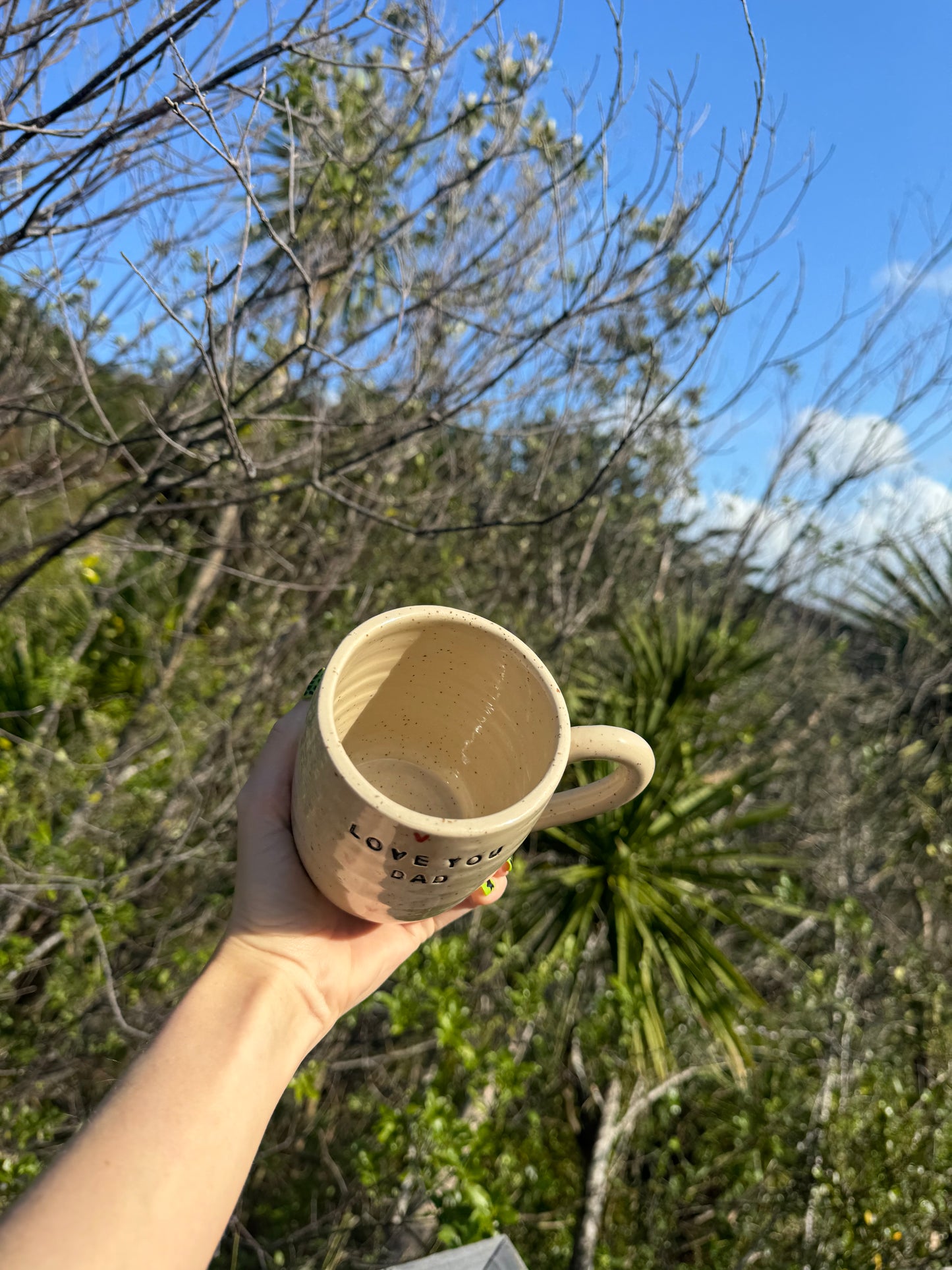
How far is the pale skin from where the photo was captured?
25.8 inches

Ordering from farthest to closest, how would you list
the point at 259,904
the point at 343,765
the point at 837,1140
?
the point at 837,1140 → the point at 259,904 → the point at 343,765

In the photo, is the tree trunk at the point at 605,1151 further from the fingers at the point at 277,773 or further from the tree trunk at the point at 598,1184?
the fingers at the point at 277,773

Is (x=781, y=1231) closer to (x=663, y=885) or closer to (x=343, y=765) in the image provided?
(x=663, y=885)

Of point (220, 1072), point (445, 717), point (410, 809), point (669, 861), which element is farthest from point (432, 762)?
point (669, 861)

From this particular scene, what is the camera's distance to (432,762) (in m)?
1.27

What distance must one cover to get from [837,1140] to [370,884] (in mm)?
2280

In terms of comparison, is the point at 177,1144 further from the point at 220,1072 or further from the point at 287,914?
the point at 287,914

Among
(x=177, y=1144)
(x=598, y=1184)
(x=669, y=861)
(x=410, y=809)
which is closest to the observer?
(x=177, y=1144)

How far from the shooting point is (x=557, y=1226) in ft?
8.68

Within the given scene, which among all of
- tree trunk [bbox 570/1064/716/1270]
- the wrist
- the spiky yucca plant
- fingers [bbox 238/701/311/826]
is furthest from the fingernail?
tree trunk [bbox 570/1064/716/1270]

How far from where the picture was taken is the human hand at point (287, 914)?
0.97 meters

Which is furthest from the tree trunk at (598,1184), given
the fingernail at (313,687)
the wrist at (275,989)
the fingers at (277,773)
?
the fingernail at (313,687)

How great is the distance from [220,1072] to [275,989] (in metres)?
0.14

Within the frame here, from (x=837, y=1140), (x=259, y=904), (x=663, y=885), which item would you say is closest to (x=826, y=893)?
(x=663, y=885)
